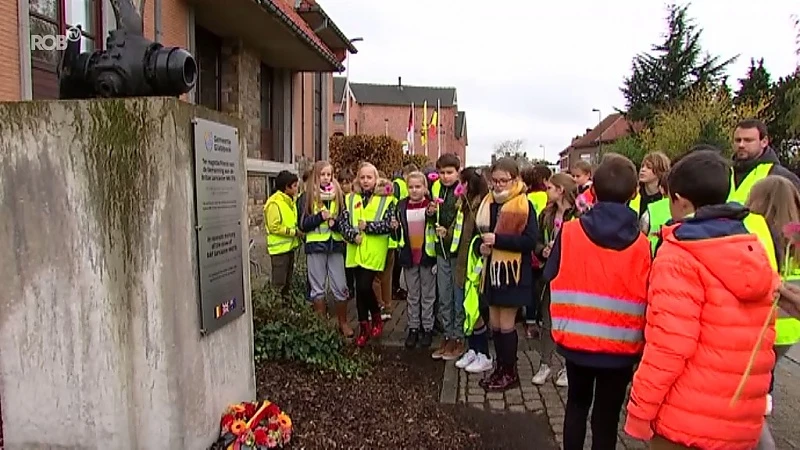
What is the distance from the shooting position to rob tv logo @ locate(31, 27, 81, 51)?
6.19 m

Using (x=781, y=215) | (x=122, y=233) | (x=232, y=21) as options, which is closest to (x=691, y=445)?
(x=781, y=215)

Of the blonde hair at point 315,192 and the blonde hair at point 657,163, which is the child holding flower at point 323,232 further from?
the blonde hair at point 657,163

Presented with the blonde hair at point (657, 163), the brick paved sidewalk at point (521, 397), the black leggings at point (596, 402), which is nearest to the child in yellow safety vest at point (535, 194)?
the brick paved sidewalk at point (521, 397)

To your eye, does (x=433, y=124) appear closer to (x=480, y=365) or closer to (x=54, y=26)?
(x=54, y=26)

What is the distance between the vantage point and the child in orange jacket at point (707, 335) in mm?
2570

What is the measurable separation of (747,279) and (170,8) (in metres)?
8.57

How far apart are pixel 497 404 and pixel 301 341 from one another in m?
1.63

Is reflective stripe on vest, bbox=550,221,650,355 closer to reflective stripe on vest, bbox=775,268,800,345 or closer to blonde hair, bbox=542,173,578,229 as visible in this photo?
reflective stripe on vest, bbox=775,268,800,345

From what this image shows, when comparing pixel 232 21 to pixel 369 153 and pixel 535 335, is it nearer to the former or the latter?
pixel 535 335

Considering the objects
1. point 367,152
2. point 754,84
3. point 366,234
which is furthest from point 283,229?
point 754,84

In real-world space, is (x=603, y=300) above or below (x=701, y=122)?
below

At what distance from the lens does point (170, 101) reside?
3.02 metres

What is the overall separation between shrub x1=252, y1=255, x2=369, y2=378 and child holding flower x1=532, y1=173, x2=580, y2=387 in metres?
1.56

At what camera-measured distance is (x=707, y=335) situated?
2609 millimetres
